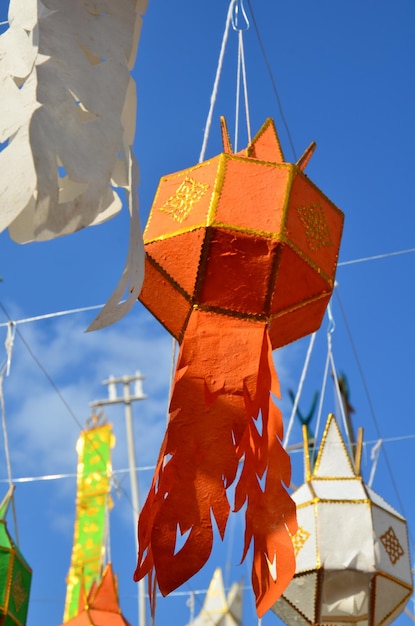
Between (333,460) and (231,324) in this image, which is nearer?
(231,324)

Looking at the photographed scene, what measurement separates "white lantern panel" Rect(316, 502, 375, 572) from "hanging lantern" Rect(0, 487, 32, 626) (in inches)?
46.6

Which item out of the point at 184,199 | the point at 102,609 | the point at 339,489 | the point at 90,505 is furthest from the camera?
the point at 90,505

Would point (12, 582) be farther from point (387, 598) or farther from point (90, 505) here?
point (90, 505)

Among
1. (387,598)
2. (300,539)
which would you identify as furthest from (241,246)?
(387,598)

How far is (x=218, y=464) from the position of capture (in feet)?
8.94

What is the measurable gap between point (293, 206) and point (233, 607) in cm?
527

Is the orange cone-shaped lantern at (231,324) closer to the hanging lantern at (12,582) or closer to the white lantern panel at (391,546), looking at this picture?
the white lantern panel at (391,546)

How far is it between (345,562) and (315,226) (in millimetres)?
1532

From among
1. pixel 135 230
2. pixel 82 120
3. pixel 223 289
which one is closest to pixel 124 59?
pixel 82 120

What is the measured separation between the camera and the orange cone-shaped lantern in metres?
2.68

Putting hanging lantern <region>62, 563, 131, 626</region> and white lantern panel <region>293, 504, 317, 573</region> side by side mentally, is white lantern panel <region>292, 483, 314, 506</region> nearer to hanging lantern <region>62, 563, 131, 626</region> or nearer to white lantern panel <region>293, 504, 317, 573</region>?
white lantern panel <region>293, 504, 317, 573</region>

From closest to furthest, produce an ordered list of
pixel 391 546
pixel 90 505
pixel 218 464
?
pixel 218 464 → pixel 391 546 → pixel 90 505

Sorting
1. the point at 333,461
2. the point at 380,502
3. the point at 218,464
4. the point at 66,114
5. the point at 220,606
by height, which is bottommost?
the point at 218,464

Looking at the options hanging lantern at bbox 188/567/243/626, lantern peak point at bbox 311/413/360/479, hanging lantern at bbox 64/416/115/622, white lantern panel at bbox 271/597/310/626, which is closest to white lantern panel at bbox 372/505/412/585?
lantern peak point at bbox 311/413/360/479
